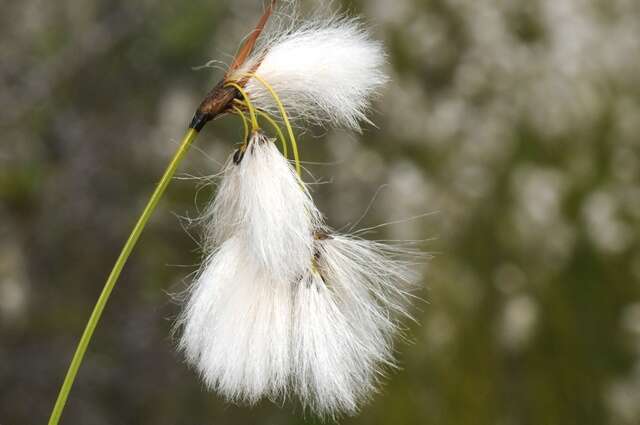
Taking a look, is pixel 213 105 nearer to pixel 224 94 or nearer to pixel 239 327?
pixel 224 94

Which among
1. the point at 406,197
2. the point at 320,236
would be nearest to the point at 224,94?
the point at 320,236

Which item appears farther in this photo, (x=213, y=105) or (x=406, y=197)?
(x=406, y=197)

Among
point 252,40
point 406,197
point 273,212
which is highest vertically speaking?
point 252,40

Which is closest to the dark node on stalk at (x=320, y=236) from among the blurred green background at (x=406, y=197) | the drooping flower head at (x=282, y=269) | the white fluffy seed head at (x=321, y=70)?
the drooping flower head at (x=282, y=269)

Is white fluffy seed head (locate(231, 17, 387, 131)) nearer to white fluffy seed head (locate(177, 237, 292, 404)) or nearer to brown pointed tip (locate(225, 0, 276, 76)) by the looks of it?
brown pointed tip (locate(225, 0, 276, 76))

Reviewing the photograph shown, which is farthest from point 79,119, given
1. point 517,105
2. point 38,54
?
point 517,105

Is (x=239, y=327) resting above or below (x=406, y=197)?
above
